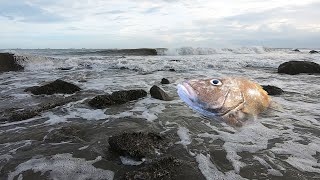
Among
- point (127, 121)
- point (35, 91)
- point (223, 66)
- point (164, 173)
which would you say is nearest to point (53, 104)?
point (35, 91)

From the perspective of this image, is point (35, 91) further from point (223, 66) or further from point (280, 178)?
point (223, 66)

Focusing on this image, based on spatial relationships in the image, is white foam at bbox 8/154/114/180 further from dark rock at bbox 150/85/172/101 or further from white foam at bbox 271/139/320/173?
dark rock at bbox 150/85/172/101

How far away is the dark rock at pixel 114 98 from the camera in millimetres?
7087

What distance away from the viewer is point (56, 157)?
4.19 meters

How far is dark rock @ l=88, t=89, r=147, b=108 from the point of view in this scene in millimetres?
7087

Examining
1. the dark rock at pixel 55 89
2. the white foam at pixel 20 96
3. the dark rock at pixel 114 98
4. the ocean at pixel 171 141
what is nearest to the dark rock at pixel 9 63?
the white foam at pixel 20 96

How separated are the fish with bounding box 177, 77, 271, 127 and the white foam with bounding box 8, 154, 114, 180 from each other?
134 cm

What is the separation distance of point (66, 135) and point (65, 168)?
50.4 inches

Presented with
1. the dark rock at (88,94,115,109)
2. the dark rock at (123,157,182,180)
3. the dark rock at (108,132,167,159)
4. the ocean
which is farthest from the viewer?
the dark rock at (88,94,115,109)

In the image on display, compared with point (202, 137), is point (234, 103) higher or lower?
higher

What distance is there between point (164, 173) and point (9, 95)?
265 inches

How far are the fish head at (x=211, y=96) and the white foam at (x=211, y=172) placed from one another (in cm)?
62

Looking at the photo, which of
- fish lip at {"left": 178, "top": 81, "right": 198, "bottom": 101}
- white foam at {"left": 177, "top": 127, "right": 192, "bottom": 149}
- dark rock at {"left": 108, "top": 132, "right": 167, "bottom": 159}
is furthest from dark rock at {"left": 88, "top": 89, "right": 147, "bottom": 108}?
fish lip at {"left": 178, "top": 81, "right": 198, "bottom": 101}

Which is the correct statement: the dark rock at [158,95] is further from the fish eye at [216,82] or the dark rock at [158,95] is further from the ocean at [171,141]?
the fish eye at [216,82]
